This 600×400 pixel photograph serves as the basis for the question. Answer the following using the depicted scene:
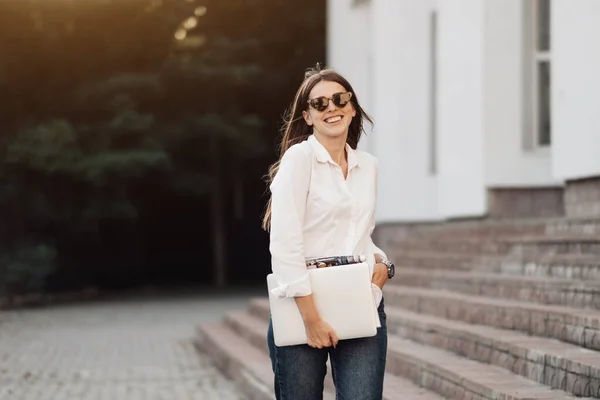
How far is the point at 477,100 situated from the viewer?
40.2ft

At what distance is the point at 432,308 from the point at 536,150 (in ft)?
13.0

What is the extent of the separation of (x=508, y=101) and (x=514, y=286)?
4641mm

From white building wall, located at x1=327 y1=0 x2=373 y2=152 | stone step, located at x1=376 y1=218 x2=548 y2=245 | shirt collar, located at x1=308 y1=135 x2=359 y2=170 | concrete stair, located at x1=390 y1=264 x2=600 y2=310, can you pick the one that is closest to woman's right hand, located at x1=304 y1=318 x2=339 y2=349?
shirt collar, located at x1=308 y1=135 x2=359 y2=170

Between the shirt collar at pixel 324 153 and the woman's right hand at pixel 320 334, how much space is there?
0.59 m

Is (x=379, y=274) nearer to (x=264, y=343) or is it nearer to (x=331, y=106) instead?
(x=331, y=106)

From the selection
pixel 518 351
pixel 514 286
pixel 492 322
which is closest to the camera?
pixel 518 351

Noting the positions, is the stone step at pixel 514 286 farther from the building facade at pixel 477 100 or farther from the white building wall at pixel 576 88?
the white building wall at pixel 576 88

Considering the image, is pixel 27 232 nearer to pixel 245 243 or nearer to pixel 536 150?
pixel 245 243

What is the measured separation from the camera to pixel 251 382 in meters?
8.92

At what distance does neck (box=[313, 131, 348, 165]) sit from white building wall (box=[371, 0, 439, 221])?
1110 cm

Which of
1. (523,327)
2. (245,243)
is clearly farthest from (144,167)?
(523,327)

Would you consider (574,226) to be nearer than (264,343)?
Yes

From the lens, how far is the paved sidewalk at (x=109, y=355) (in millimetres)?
9672

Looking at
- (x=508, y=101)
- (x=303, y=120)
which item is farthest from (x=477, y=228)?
(x=303, y=120)
